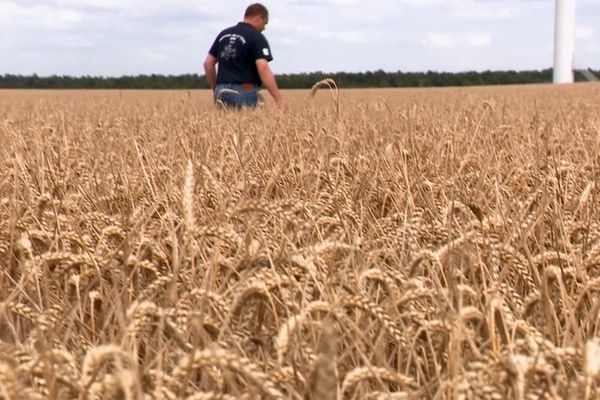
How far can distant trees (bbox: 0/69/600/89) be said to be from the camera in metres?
31.5

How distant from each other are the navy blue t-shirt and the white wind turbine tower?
7552mm

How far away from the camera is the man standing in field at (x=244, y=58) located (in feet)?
23.8

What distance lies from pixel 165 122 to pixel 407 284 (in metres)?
3.96

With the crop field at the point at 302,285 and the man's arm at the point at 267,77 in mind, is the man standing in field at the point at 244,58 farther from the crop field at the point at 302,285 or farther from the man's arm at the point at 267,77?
the crop field at the point at 302,285

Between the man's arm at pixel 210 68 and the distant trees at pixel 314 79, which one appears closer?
the man's arm at pixel 210 68

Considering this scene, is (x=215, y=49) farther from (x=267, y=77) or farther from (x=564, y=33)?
(x=564, y=33)

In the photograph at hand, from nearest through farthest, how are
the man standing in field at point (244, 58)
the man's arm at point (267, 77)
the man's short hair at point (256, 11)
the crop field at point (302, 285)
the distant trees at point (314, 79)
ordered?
the crop field at point (302, 285)
the man's arm at point (267, 77)
the man standing in field at point (244, 58)
the man's short hair at point (256, 11)
the distant trees at point (314, 79)

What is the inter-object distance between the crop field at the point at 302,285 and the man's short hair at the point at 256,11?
4.56 meters

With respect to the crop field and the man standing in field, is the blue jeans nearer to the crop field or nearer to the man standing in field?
the man standing in field

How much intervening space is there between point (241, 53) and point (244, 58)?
53 millimetres

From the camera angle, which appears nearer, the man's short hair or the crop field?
the crop field

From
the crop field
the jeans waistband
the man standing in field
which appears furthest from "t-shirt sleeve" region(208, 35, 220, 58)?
the crop field

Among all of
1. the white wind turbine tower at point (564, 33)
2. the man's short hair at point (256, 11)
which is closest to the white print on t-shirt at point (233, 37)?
the man's short hair at point (256, 11)

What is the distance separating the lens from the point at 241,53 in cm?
732
